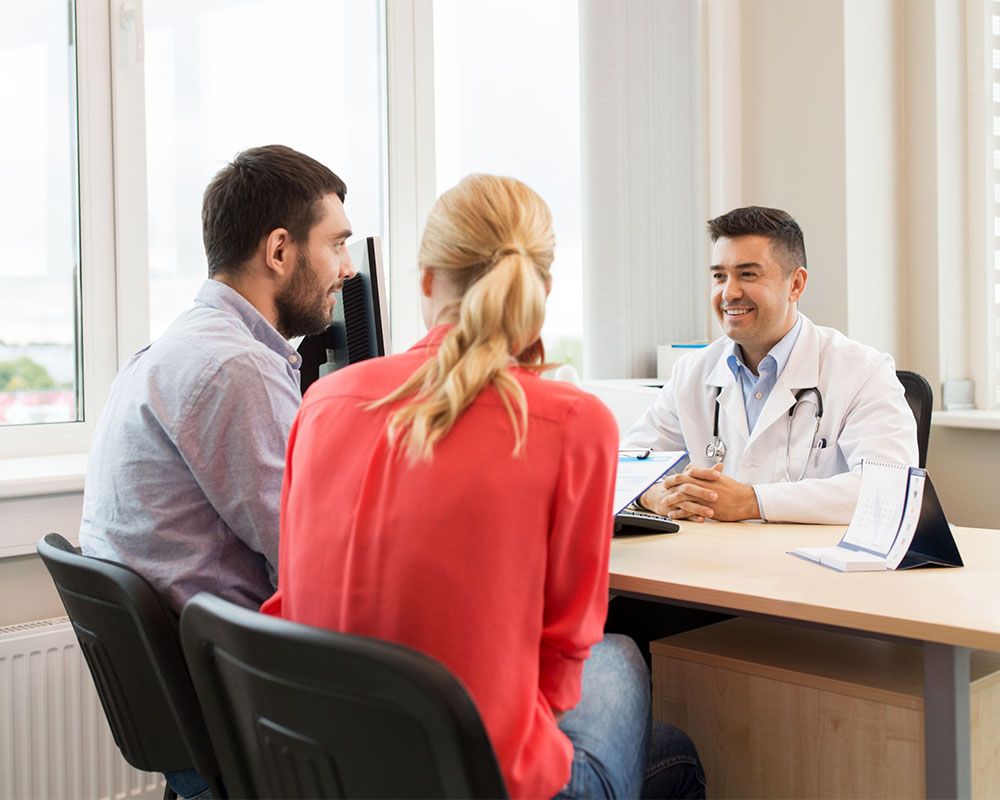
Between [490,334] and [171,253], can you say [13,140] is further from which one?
[490,334]

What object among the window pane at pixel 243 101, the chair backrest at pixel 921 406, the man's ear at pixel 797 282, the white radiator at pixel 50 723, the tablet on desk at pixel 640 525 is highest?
the window pane at pixel 243 101

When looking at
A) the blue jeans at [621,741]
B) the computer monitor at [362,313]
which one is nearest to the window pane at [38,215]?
the computer monitor at [362,313]

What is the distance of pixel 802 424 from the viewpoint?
2236mm

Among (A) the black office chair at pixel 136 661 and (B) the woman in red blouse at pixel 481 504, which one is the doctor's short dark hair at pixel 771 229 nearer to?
(B) the woman in red blouse at pixel 481 504

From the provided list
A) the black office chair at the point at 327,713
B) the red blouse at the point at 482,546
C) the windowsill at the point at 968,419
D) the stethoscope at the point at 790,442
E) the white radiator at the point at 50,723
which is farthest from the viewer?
the windowsill at the point at 968,419

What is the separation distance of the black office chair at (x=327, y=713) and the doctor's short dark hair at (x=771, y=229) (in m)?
1.89

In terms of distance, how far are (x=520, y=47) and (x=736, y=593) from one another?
8.40 ft

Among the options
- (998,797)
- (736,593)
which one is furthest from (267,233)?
(998,797)

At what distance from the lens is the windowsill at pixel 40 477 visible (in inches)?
79.7

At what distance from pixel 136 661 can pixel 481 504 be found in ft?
1.98

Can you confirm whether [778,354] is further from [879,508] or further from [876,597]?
[876,597]

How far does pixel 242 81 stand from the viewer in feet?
8.99

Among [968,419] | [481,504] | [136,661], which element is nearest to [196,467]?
[136,661]

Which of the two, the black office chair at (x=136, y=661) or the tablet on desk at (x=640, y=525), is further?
the tablet on desk at (x=640, y=525)
